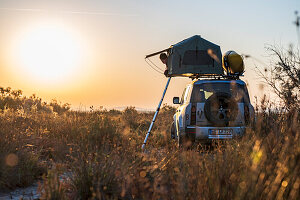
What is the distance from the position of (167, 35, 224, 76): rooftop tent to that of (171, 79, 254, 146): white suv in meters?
2.14

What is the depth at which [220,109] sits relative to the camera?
7359 millimetres

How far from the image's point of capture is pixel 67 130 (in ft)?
27.5

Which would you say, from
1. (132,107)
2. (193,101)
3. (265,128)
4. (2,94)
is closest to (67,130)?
(193,101)

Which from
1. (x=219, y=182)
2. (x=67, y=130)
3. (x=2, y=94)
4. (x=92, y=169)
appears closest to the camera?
(x=219, y=182)

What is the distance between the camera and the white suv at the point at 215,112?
7.26 metres

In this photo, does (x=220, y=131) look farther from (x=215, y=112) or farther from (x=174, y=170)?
(x=174, y=170)

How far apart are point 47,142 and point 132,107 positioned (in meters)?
19.2

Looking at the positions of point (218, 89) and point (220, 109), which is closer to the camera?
point (220, 109)

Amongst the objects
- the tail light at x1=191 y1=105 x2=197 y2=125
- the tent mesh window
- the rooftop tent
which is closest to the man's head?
the rooftop tent

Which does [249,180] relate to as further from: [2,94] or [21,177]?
[2,94]

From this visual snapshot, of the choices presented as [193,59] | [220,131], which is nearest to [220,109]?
[220,131]

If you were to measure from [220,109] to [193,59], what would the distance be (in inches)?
124

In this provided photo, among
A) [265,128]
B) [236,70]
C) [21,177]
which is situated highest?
[236,70]

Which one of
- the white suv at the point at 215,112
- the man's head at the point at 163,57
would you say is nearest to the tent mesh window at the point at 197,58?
the man's head at the point at 163,57
